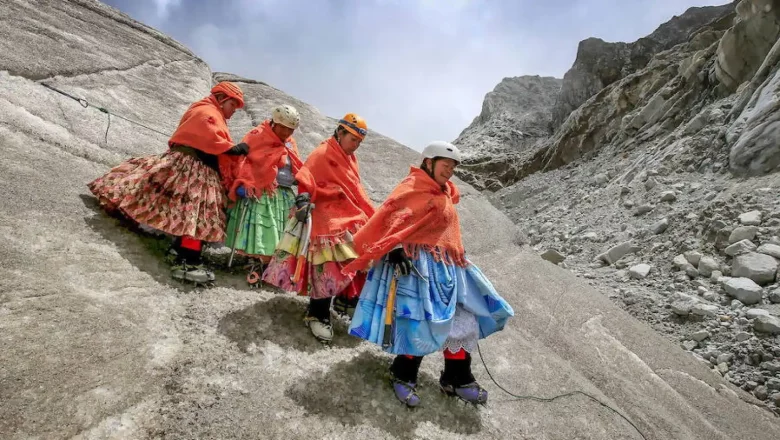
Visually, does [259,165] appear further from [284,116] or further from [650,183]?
[650,183]

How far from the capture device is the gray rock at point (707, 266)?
267 inches

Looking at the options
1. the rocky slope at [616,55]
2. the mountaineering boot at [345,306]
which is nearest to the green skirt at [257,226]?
the mountaineering boot at [345,306]

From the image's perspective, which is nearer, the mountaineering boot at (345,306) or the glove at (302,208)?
the glove at (302,208)

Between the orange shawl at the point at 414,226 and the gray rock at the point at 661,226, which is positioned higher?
the gray rock at the point at 661,226

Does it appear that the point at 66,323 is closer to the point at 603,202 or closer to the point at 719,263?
the point at 719,263

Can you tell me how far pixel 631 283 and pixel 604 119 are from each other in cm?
1795

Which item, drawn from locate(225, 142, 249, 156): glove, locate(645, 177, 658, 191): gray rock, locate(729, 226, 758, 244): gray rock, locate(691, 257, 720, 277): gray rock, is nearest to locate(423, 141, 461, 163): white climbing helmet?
locate(225, 142, 249, 156): glove

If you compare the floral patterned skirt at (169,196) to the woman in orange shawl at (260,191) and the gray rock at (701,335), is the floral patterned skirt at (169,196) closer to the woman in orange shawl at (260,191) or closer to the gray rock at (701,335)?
the woman in orange shawl at (260,191)

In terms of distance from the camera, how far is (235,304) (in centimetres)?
332

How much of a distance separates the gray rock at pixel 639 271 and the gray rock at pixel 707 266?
2.60 feet

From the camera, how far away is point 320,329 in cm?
318

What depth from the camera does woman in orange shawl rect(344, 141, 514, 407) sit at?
2684mm

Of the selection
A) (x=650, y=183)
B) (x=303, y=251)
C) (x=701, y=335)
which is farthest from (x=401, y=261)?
(x=650, y=183)

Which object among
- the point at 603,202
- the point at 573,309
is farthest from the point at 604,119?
the point at 573,309
